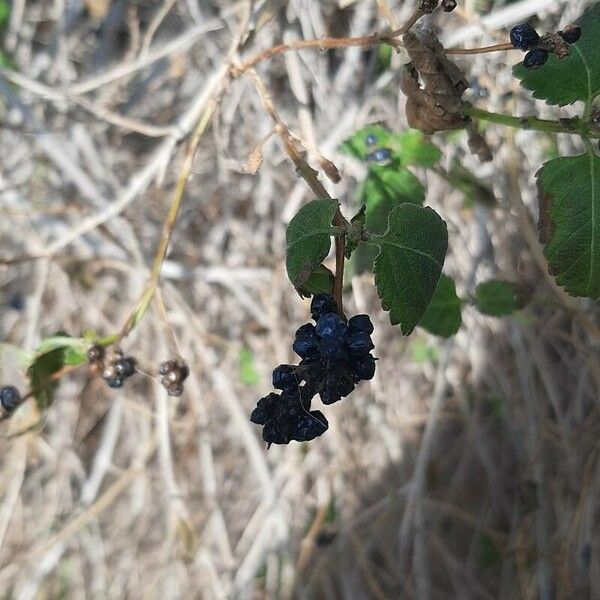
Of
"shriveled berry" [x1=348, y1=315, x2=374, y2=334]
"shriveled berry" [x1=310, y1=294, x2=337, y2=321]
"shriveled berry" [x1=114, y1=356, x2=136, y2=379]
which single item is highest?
"shriveled berry" [x1=114, y1=356, x2=136, y2=379]

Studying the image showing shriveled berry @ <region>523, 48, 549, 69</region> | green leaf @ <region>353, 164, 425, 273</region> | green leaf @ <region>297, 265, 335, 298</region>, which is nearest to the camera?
Answer: green leaf @ <region>297, 265, 335, 298</region>

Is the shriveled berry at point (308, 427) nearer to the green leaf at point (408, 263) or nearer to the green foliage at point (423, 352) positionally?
the green leaf at point (408, 263)

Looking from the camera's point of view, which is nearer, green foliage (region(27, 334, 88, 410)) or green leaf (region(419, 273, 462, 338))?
green foliage (region(27, 334, 88, 410))

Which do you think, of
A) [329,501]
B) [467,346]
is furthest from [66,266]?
[467,346]

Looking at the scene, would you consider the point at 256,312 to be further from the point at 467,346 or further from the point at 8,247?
the point at 8,247

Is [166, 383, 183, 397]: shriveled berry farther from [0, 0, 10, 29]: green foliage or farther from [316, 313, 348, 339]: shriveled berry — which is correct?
[0, 0, 10, 29]: green foliage

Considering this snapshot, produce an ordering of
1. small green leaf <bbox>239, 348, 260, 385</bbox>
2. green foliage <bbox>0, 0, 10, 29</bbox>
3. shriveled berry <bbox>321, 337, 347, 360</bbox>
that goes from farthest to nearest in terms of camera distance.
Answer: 1. small green leaf <bbox>239, 348, 260, 385</bbox>
2. green foliage <bbox>0, 0, 10, 29</bbox>
3. shriveled berry <bbox>321, 337, 347, 360</bbox>

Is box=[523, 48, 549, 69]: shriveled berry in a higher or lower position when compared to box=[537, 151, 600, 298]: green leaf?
higher

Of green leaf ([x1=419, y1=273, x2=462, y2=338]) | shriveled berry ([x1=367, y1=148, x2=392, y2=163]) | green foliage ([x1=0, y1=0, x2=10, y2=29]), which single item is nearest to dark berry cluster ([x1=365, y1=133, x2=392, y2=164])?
shriveled berry ([x1=367, y1=148, x2=392, y2=163])
